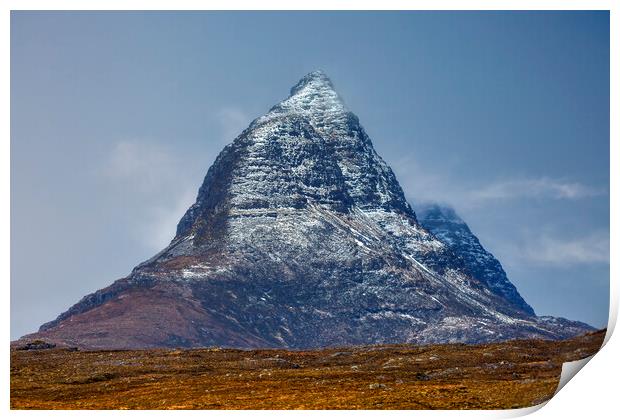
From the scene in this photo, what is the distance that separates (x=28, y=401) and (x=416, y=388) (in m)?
53.2

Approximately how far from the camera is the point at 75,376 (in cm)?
19450

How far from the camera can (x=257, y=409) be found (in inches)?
5546
